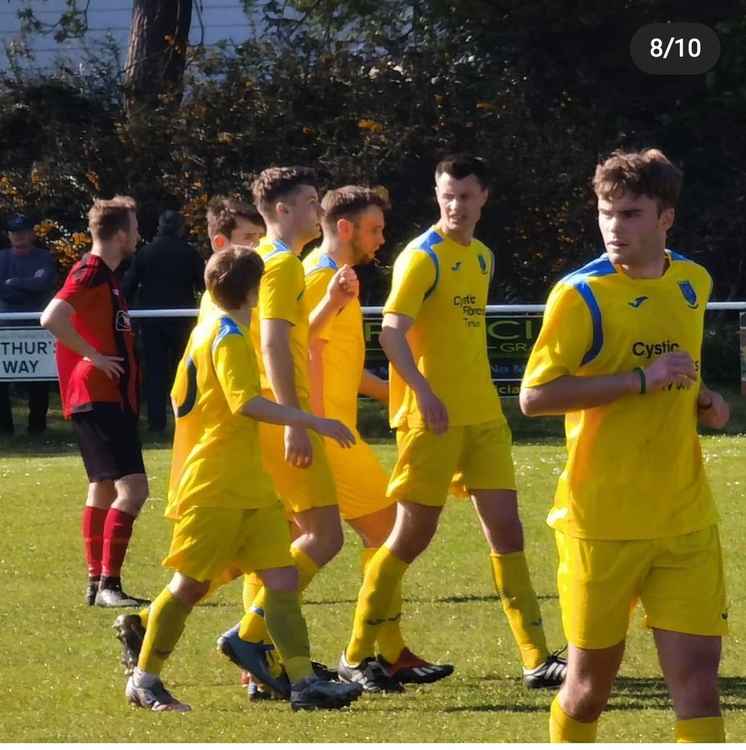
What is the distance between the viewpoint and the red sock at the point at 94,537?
9.89 m

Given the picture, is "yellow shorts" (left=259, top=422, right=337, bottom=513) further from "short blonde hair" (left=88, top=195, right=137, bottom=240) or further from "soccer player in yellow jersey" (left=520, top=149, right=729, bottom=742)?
"short blonde hair" (left=88, top=195, right=137, bottom=240)

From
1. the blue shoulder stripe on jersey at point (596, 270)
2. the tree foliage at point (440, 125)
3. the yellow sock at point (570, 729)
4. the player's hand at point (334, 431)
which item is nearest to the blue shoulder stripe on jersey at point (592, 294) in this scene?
the blue shoulder stripe on jersey at point (596, 270)

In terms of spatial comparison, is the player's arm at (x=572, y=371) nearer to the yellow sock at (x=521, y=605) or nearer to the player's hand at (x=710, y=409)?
the player's hand at (x=710, y=409)

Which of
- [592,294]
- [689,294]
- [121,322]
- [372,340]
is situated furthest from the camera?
[372,340]

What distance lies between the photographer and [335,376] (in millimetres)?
7980

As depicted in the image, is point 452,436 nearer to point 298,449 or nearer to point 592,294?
point 298,449

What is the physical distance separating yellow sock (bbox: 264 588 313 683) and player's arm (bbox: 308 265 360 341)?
1228 millimetres

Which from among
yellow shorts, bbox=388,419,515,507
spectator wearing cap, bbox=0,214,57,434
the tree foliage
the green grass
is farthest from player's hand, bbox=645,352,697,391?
the tree foliage

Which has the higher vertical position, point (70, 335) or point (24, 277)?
point (70, 335)

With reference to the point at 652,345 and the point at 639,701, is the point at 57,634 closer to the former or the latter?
the point at 639,701

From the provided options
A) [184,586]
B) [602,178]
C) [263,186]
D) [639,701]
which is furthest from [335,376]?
[602,178]

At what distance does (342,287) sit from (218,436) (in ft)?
2.95

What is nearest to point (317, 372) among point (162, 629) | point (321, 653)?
point (321, 653)

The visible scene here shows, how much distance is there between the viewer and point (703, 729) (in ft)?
16.5
